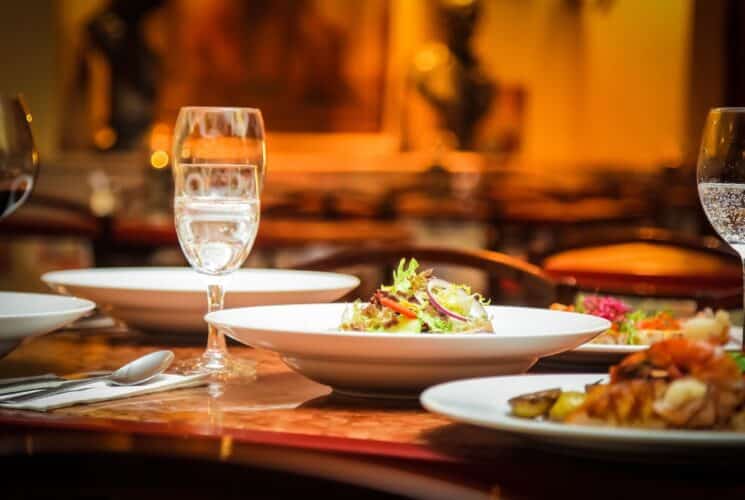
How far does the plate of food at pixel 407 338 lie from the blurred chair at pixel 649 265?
1.31m

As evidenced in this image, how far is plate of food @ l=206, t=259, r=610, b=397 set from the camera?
1040 mm

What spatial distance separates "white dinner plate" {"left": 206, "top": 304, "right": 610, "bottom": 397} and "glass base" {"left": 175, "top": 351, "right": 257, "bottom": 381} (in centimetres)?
5

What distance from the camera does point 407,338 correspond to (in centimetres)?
103

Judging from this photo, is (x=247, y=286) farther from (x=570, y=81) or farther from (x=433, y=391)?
(x=570, y=81)

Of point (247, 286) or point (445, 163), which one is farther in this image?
point (445, 163)

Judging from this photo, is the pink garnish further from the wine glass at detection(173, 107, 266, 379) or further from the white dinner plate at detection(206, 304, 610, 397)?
the wine glass at detection(173, 107, 266, 379)

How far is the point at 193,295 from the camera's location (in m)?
1.44

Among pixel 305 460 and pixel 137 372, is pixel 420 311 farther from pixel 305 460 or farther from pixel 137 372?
pixel 305 460

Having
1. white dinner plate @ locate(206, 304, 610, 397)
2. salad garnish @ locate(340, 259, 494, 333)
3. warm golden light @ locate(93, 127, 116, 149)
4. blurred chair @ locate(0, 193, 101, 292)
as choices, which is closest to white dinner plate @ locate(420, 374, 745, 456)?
white dinner plate @ locate(206, 304, 610, 397)

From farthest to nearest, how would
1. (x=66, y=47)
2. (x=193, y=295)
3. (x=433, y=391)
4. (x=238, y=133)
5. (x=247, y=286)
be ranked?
1. (x=66, y=47)
2. (x=247, y=286)
3. (x=193, y=295)
4. (x=238, y=133)
5. (x=433, y=391)

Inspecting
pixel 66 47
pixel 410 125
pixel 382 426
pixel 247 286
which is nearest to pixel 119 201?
pixel 66 47

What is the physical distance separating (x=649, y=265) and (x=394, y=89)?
7.58 metres

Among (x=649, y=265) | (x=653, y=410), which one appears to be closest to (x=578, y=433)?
(x=653, y=410)

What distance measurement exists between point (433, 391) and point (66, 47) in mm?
9965
